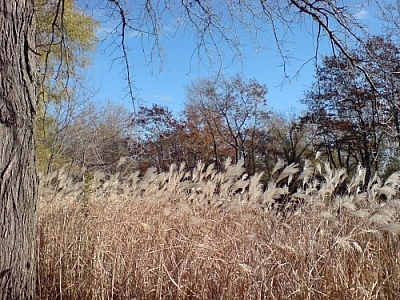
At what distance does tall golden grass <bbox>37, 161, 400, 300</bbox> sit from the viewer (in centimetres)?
222

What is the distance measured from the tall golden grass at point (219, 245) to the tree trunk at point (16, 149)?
673mm

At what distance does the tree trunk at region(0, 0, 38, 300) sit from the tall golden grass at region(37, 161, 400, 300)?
67 cm

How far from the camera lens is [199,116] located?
20531 mm

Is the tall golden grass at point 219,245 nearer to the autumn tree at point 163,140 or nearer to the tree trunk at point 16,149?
the tree trunk at point 16,149

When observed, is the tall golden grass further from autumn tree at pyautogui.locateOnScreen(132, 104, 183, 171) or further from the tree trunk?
autumn tree at pyautogui.locateOnScreen(132, 104, 183, 171)

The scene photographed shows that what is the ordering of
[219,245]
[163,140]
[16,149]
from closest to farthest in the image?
[16,149]
[219,245]
[163,140]

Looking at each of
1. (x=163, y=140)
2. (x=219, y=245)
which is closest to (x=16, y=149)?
(x=219, y=245)

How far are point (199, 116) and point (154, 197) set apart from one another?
55.8ft

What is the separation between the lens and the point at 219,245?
2631mm

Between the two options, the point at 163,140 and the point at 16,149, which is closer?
the point at 16,149

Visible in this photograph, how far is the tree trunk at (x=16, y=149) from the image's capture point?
1978mm

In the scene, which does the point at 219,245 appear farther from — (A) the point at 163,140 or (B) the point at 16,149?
(A) the point at 163,140

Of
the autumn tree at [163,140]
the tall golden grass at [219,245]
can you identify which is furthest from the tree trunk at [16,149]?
the autumn tree at [163,140]

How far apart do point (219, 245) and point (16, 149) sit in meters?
1.38
